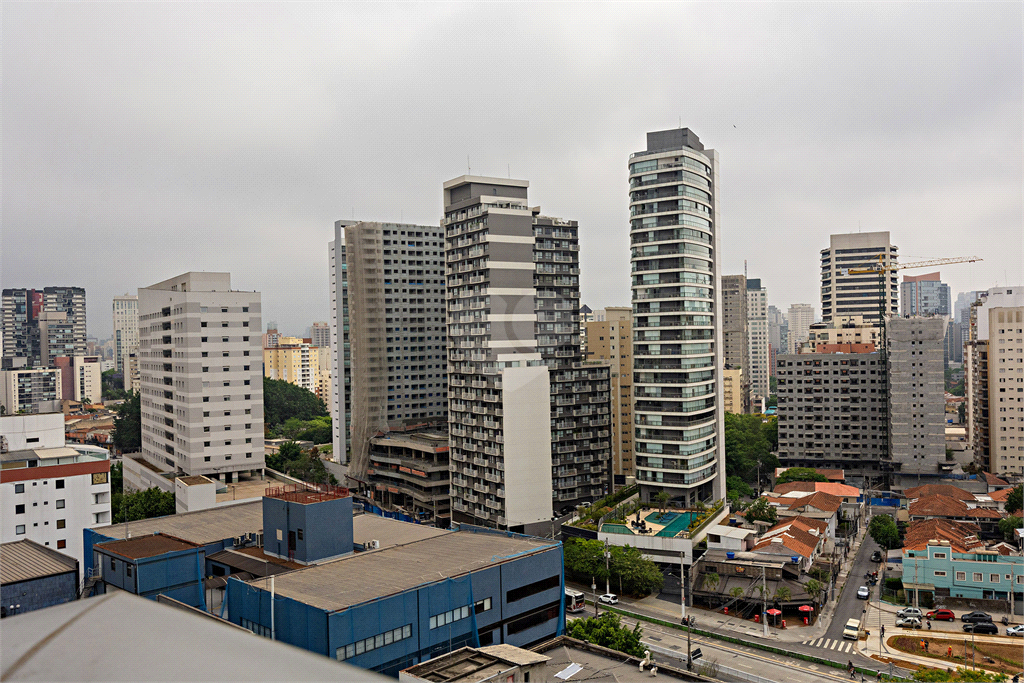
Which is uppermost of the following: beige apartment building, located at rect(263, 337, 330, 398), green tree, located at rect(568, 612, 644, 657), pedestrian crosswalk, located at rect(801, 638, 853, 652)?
beige apartment building, located at rect(263, 337, 330, 398)

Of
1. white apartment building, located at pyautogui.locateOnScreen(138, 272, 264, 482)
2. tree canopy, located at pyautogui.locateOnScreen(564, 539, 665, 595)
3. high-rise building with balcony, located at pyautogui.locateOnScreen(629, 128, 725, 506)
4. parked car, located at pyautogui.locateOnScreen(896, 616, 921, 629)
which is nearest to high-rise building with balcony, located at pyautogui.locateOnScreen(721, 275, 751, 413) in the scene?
high-rise building with balcony, located at pyautogui.locateOnScreen(629, 128, 725, 506)

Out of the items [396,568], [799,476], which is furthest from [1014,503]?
[396,568]

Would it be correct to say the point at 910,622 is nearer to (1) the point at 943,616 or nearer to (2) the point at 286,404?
(1) the point at 943,616

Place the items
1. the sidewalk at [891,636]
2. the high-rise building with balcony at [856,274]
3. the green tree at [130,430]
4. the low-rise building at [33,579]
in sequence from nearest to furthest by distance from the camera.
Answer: the low-rise building at [33,579] → the sidewalk at [891,636] → the green tree at [130,430] → the high-rise building with balcony at [856,274]

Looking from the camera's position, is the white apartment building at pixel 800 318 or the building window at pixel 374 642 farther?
the white apartment building at pixel 800 318

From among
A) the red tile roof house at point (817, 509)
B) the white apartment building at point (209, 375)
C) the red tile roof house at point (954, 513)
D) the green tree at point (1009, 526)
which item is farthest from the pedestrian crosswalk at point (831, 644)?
the white apartment building at point (209, 375)

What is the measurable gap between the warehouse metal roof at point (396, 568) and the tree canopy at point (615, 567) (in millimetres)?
3513

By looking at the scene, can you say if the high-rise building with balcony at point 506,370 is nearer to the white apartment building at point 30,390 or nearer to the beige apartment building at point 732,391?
the white apartment building at point 30,390

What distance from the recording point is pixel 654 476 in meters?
14.0

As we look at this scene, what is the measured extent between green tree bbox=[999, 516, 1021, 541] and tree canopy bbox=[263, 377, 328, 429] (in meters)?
A: 23.6

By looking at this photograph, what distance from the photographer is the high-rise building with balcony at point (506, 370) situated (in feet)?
42.8

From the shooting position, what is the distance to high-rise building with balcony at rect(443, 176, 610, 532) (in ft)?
42.8

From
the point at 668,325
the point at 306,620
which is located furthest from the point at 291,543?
the point at 668,325

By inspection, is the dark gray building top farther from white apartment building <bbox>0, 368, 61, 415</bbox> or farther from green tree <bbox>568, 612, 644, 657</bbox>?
white apartment building <bbox>0, 368, 61, 415</bbox>
